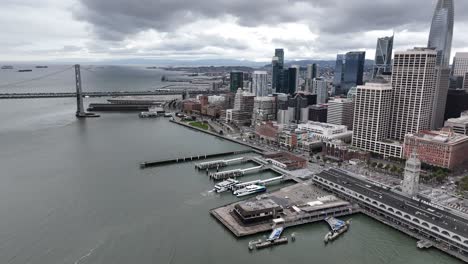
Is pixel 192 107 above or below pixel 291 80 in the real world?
below

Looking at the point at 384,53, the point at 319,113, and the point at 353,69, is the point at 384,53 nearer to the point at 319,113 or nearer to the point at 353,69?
the point at 353,69

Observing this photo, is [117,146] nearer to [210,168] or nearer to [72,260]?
[210,168]

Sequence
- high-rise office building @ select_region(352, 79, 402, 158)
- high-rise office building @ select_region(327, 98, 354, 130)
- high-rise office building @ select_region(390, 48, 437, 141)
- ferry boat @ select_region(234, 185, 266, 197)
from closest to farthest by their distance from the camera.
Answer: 1. ferry boat @ select_region(234, 185, 266, 197)
2. high-rise office building @ select_region(352, 79, 402, 158)
3. high-rise office building @ select_region(390, 48, 437, 141)
4. high-rise office building @ select_region(327, 98, 354, 130)

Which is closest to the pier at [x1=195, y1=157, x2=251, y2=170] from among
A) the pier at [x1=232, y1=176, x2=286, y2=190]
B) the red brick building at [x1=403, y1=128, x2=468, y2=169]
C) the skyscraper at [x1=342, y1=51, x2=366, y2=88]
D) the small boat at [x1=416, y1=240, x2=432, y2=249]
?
the pier at [x1=232, y1=176, x2=286, y2=190]

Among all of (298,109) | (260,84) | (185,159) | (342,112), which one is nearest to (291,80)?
(260,84)

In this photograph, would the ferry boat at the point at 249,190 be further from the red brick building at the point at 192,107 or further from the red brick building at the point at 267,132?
the red brick building at the point at 192,107

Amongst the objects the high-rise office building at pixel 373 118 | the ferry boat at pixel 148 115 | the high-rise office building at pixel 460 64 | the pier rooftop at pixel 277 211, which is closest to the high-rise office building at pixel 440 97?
the high-rise office building at pixel 373 118

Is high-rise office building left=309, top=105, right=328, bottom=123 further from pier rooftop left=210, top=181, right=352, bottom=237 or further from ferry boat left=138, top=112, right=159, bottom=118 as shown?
pier rooftop left=210, top=181, right=352, bottom=237
